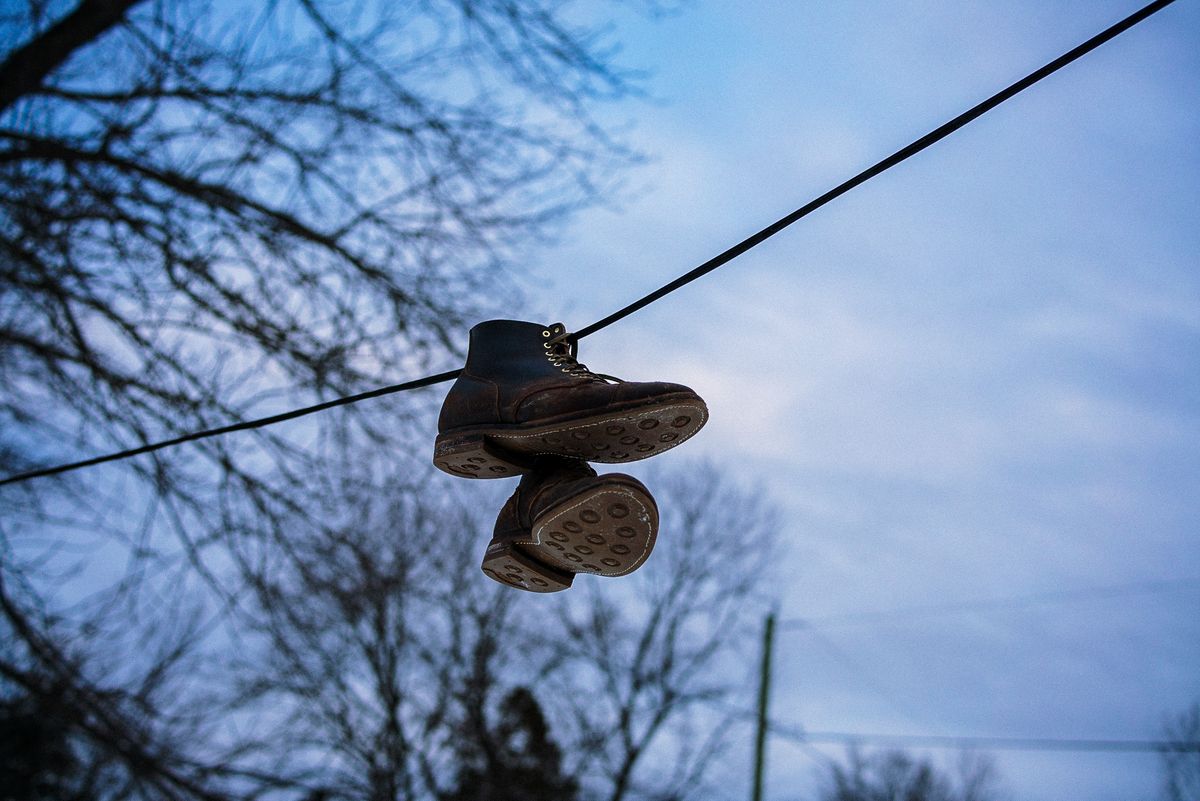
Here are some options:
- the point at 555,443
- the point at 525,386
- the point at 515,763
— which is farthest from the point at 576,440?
the point at 515,763

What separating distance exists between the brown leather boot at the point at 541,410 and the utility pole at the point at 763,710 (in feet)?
35.1

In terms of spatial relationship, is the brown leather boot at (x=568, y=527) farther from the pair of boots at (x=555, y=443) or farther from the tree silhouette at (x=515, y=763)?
the tree silhouette at (x=515, y=763)

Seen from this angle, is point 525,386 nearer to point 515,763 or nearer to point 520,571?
point 520,571

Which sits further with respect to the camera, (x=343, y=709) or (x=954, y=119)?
(x=343, y=709)

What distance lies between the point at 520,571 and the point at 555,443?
31 cm

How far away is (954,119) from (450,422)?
1.12 metres

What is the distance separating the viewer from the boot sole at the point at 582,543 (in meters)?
2.05

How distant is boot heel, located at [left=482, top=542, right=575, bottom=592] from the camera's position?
2305 millimetres

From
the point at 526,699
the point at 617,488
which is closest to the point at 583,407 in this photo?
the point at 617,488

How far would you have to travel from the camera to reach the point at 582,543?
217 centimetres

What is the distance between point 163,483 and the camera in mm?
5477

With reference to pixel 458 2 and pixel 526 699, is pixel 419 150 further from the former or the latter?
pixel 526 699

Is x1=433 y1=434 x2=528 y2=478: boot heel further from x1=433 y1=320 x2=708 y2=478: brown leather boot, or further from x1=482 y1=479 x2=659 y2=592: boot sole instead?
x1=482 y1=479 x2=659 y2=592: boot sole

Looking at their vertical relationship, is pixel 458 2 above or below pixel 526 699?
above
